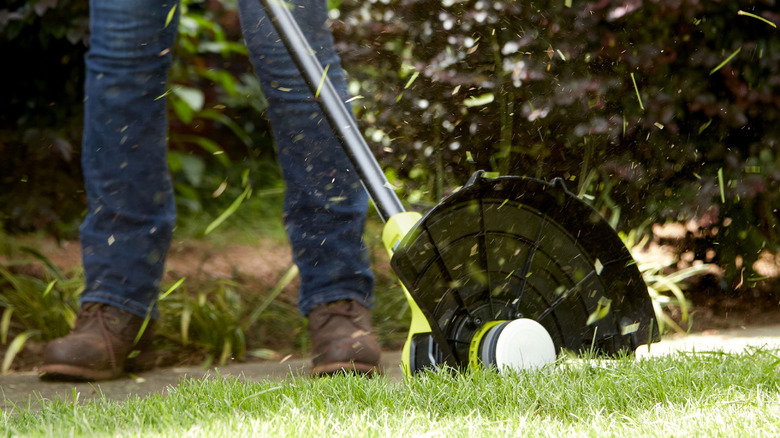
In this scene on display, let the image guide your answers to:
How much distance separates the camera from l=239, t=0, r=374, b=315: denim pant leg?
208 centimetres

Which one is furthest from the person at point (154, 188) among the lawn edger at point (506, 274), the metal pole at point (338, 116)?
the lawn edger at point (506, 274)

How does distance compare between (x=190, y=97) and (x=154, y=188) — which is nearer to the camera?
(x=154, y=188)

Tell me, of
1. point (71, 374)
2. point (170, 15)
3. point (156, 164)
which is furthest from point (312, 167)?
point (71, 374)

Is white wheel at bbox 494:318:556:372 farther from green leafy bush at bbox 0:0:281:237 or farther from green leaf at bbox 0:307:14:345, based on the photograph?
green leafy bush at bbox 0:0:281:237

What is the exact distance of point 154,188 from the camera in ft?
6.86

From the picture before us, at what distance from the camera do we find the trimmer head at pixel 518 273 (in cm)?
160

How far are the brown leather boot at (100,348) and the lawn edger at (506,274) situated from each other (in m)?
0.75

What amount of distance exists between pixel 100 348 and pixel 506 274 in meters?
1.01

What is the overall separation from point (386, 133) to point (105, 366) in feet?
4.41

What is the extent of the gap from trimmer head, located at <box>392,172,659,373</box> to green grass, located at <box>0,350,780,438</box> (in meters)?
0.11

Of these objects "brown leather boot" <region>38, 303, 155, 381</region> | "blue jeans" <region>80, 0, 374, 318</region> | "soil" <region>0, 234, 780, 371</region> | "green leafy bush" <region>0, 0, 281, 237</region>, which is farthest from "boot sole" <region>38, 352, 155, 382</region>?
"green leafy bush" <region>0, 0, 281, 237</region>

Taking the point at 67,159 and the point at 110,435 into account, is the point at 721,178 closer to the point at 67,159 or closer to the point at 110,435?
the point at 110,435

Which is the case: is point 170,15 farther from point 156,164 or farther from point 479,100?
point 479,100

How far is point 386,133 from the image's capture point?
9.50 feet
